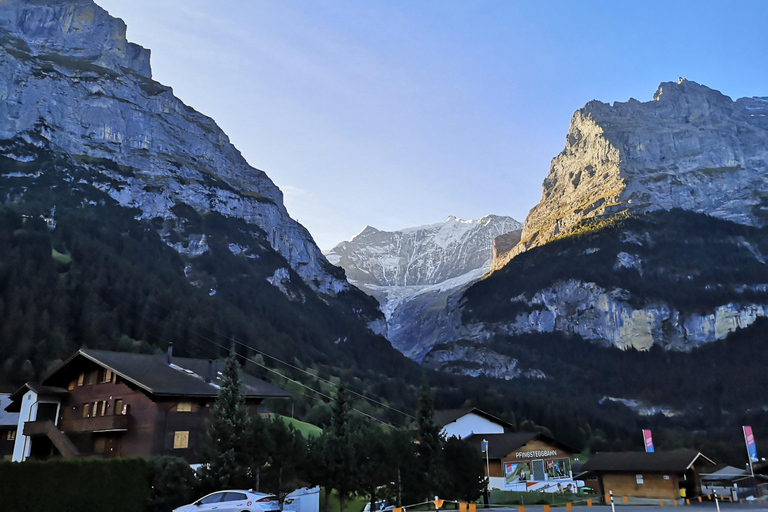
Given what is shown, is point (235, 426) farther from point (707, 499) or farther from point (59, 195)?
point (59, 195)

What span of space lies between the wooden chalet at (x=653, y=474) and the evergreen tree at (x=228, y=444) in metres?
40.7

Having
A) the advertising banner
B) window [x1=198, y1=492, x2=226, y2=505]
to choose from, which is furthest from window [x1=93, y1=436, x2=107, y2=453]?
the advertising banner

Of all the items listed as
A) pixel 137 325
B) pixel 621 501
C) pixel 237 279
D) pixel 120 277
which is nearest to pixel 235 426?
pixel 621 501

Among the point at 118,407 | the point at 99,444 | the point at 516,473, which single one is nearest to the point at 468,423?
the point at 516,473

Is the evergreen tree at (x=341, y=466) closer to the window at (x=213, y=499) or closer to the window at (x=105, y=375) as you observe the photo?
the window at (x=213, y=499)

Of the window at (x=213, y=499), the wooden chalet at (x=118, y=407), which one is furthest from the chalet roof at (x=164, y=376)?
the window at (x=213, y=499)

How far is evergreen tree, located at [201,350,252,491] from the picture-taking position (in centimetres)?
2935

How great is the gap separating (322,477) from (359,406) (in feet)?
271

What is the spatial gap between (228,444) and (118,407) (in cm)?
1702

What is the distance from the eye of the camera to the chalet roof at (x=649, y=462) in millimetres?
53438

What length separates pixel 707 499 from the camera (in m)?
55.3

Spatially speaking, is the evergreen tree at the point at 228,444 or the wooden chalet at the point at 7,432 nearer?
the evergreen tree at the point at 228,444

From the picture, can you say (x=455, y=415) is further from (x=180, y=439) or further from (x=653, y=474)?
(x=180, y=439)

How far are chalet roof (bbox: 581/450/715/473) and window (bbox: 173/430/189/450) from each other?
40.1 meters
